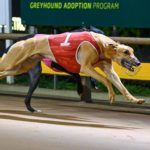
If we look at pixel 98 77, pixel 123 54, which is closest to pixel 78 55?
pixel 98 77

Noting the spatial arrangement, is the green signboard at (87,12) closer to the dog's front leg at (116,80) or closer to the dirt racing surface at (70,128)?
the dirt racing surface at (70,128)

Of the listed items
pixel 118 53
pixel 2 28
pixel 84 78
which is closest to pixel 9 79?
pixel 2 28

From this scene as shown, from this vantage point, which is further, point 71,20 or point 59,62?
point 71,20

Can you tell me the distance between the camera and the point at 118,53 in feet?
33.4

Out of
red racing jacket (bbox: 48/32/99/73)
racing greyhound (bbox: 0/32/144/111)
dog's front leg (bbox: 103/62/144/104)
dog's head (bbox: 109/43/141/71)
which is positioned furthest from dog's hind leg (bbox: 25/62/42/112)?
dog's head (bbox: 109/43/141/71)

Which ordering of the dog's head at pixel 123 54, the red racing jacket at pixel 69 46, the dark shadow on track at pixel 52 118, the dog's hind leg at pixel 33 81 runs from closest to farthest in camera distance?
the dark shadow on track at pixel 52 118 → the dog's head at pixel 123 54 → the red racing jacket at pixel 69 46 → the dog's hind leg at pixel 33 81

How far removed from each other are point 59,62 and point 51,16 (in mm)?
4013

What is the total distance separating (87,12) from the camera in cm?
1400

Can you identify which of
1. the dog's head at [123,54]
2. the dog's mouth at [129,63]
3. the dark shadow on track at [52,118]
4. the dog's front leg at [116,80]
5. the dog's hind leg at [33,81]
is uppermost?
the dog's head at [123,54]

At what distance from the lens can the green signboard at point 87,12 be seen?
13.4 meters

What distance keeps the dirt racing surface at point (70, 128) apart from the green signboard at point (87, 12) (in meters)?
2.40

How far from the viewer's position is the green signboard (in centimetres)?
1339

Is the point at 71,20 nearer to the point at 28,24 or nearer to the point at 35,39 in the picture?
the point at 28,24

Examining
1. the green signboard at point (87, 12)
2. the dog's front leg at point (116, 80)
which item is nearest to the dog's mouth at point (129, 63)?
the dog's front leg at point (116, 80)
